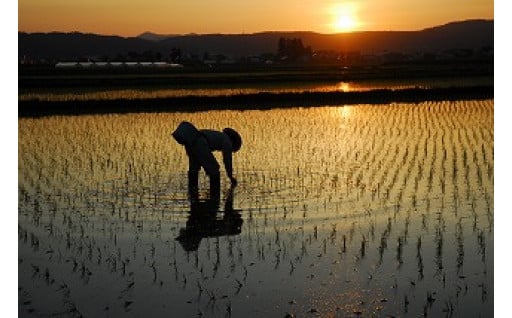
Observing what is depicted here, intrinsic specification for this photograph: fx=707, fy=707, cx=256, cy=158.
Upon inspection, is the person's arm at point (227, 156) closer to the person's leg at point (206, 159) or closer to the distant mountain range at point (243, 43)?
the person's leg at point (206, 159)

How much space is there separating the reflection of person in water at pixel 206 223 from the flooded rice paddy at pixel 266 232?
28 mm

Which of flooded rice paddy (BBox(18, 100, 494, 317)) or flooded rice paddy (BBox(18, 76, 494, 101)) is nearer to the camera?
flooded rice paddy (BBox(18, 100, 494, 317))

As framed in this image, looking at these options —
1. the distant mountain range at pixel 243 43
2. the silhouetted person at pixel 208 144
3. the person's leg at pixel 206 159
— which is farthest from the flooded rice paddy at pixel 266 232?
the distant mountain range at pixel 243 43

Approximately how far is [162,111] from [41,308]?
15.3 meters

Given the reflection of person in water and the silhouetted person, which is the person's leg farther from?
the reflection of person in water

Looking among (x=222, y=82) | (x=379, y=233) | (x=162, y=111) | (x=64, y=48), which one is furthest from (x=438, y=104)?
(x=64, y=48)

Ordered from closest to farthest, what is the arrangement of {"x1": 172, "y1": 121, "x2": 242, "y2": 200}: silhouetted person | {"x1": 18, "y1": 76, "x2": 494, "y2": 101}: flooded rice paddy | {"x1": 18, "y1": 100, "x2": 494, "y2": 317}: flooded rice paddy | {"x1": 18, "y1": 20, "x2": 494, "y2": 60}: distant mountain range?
{"x1": 18, "y1": 100, "x2": 494, "y2": 317}: flooded rice paddy
{"x1": 172, "y1": 121, "x2": 242, "y2": 200}: silhouetted person
{"x1": 18, "y1": 76, "x2": 494, "y2": 101}: flooded rice paddy
{"x1": 18, "y1": 20, "x2": 494, "y2": 60}: distant mountain range

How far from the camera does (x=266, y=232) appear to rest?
675 centimetres

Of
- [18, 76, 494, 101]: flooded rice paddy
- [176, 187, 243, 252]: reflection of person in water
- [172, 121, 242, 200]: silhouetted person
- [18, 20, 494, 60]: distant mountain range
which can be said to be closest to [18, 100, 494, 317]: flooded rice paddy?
[176, 187, 243, 252]: reflection of person in water

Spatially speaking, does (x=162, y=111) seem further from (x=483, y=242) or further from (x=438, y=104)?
(x=483, y=242)

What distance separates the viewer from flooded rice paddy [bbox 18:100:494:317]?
498cm

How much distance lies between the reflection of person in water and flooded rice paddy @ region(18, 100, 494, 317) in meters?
0.03

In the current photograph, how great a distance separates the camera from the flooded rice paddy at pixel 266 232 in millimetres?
4977

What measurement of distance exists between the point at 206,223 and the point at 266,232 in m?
0.75
